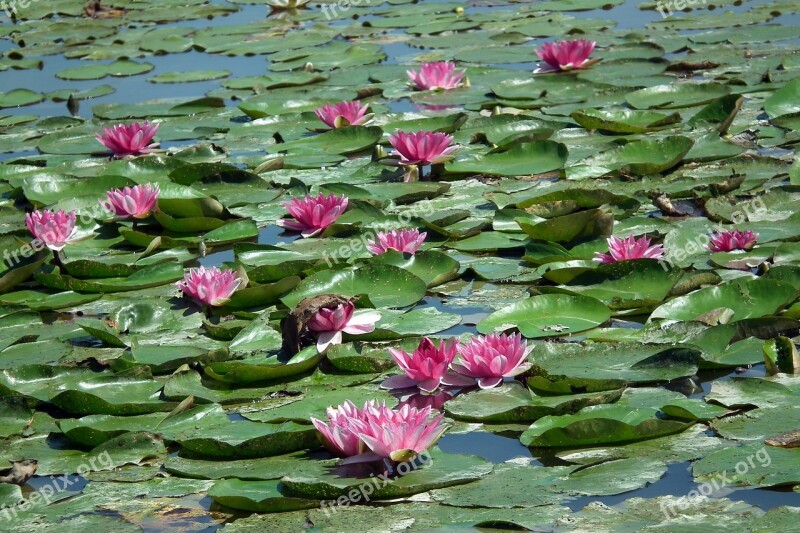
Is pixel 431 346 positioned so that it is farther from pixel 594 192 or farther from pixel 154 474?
pixel 594 192

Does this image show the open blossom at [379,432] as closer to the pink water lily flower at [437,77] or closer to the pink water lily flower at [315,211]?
the pink water lily flower at [315,211]

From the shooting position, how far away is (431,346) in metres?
3.59

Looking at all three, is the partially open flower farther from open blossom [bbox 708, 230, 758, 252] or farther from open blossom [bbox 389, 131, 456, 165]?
open blossom [bbox 389, 131, 456, 165]

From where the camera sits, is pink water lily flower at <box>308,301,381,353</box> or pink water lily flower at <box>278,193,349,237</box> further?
pink water lily flower at <box>278,193,349,237</box>

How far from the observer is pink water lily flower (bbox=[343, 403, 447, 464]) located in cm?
305

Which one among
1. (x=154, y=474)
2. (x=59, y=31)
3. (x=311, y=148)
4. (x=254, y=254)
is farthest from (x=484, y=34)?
(x=154, y=474)

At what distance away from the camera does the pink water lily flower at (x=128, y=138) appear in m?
6.64

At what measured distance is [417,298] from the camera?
4398mm

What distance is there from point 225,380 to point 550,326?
120 centimetres
